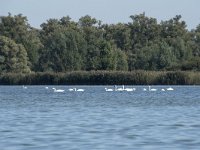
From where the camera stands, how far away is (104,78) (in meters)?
97.2

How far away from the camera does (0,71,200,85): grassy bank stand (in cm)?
9019

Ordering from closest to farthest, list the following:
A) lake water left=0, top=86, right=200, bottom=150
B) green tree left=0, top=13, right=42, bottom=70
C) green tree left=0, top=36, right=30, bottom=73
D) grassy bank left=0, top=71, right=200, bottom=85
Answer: lake water left=0, top=86, right=200, bottom=150 → grassy bank left=0, top=71, right=200, bottom=85 → green tree left=0, top=36, right=30, bottom=73 → green tree left=0, top=13, right=42, bottom=70

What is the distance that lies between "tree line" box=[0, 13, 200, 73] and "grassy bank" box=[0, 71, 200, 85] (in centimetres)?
456

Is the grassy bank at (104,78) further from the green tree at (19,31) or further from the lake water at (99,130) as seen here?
the lake water at (99,130)

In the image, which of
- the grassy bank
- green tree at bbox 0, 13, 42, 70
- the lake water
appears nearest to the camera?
the lake water

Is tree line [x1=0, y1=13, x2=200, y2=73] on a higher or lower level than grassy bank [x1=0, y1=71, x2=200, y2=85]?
higher

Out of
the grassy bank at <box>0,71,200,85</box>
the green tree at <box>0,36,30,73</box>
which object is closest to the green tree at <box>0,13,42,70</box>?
the green tree at <box>0,36,30,73</box>

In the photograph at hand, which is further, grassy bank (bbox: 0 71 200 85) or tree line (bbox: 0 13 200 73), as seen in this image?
tree line (bbox: 0 13 200 73)

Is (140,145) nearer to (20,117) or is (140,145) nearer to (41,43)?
(20,117)

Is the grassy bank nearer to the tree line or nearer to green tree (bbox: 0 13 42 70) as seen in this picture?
the tree line

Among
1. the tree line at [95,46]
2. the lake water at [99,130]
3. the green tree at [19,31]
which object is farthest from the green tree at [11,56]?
the lake water at [99,130]

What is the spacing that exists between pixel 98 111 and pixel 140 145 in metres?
17.7

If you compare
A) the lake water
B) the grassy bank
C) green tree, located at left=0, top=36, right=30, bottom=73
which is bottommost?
the lake water

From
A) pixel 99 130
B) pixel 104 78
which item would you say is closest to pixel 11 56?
pixel 104 78
